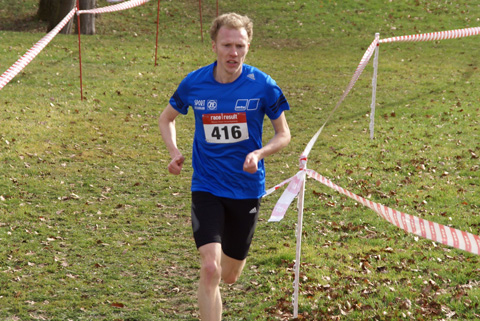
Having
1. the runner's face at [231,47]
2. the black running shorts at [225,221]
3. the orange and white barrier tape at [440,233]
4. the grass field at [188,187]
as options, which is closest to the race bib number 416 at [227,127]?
the runner's face at [231,47]

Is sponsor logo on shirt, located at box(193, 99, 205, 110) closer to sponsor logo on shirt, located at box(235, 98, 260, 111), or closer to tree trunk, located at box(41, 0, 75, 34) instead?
sponsor logo on shirt, located at box(235, 98, 260, 111)

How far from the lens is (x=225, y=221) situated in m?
4.81

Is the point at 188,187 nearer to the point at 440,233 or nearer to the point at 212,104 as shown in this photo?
the point at 212,104

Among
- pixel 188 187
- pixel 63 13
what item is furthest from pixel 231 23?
pixel 63 13

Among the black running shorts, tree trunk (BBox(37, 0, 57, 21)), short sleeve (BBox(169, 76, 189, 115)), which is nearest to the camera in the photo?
the black running shorts

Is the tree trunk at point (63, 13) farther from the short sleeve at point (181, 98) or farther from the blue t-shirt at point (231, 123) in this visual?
the blue t-shirt at point (231, 123)

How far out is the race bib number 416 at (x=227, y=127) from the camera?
4.61 metres

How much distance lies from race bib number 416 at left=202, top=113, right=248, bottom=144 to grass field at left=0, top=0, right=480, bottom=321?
1647 mm

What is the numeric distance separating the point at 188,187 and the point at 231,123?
452 cm

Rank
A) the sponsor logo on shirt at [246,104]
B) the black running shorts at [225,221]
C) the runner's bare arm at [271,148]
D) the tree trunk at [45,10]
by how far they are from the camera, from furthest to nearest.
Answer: the tree trunk at [45,10]
the sponsor logo on shirt at [246,104]
the black running shorts at [225,221]
the runner's bare arm at [271,148]

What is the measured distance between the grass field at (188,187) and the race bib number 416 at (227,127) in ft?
5.40

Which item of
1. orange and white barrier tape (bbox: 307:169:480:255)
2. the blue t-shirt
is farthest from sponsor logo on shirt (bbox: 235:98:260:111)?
orange and white barrier tape (bbox: 307:169:480:255)

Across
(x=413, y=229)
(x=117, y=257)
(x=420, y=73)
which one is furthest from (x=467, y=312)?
(x=420, y=73)

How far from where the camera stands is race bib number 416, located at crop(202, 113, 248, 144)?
181 inches
